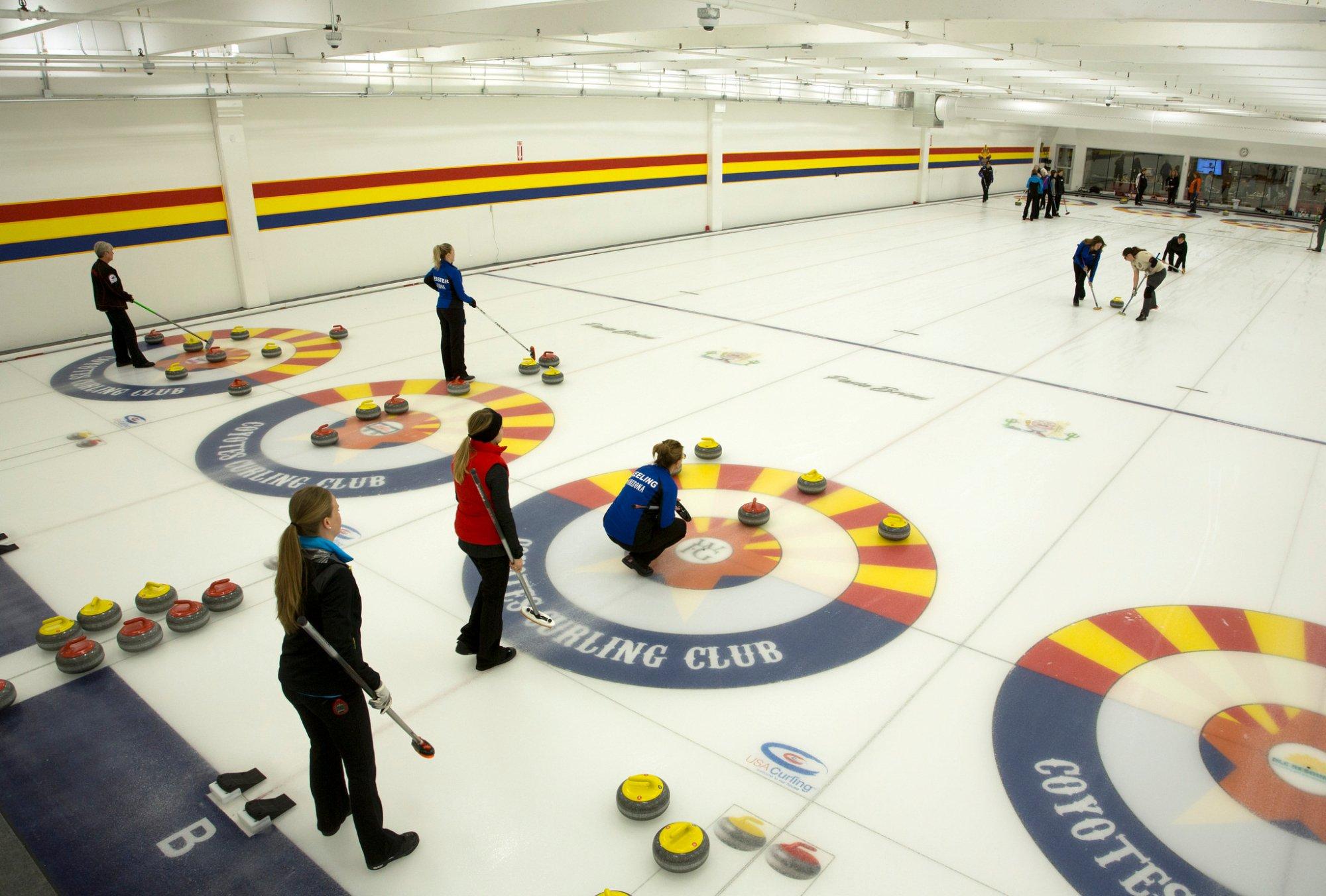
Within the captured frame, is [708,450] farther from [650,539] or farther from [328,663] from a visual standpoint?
[328,663]

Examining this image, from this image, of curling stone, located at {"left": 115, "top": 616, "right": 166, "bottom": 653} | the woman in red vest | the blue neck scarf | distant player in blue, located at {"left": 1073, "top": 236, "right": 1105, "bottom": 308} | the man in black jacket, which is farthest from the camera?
distant player in blue, located at {"left": 1073, "top": 236, "right": 1105, "bottom": 308}

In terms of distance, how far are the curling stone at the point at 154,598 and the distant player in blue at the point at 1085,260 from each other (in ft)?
41.7

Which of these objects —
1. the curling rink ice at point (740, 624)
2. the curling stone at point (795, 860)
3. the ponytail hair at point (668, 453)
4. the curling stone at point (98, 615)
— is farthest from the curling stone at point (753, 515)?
the curling stone at point (98, 615)

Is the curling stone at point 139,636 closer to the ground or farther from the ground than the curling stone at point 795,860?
farther from the ground

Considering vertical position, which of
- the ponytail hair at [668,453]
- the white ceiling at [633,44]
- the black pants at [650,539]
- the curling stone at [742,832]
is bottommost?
the curling stone at [742,832]

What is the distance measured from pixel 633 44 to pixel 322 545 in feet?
33.0

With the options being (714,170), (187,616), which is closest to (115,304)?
(187,616)

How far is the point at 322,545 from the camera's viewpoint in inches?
124

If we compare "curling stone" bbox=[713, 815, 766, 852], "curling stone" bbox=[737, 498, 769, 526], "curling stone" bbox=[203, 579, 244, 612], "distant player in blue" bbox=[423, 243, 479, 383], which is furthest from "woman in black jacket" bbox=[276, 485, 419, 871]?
"distant player in blue" bbox=[423, 243, 479, 383]

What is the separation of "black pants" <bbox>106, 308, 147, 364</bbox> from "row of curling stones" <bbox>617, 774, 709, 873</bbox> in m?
9.04

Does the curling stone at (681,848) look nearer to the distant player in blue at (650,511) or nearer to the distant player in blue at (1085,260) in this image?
the distant player in blue at (650,511)

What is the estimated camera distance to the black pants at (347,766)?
10.6 ft

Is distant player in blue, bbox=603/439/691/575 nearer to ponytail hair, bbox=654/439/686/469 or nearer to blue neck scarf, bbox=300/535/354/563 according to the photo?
ponytail hair, bbox=654/439/686/469

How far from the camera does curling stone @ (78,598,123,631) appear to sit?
504cm
